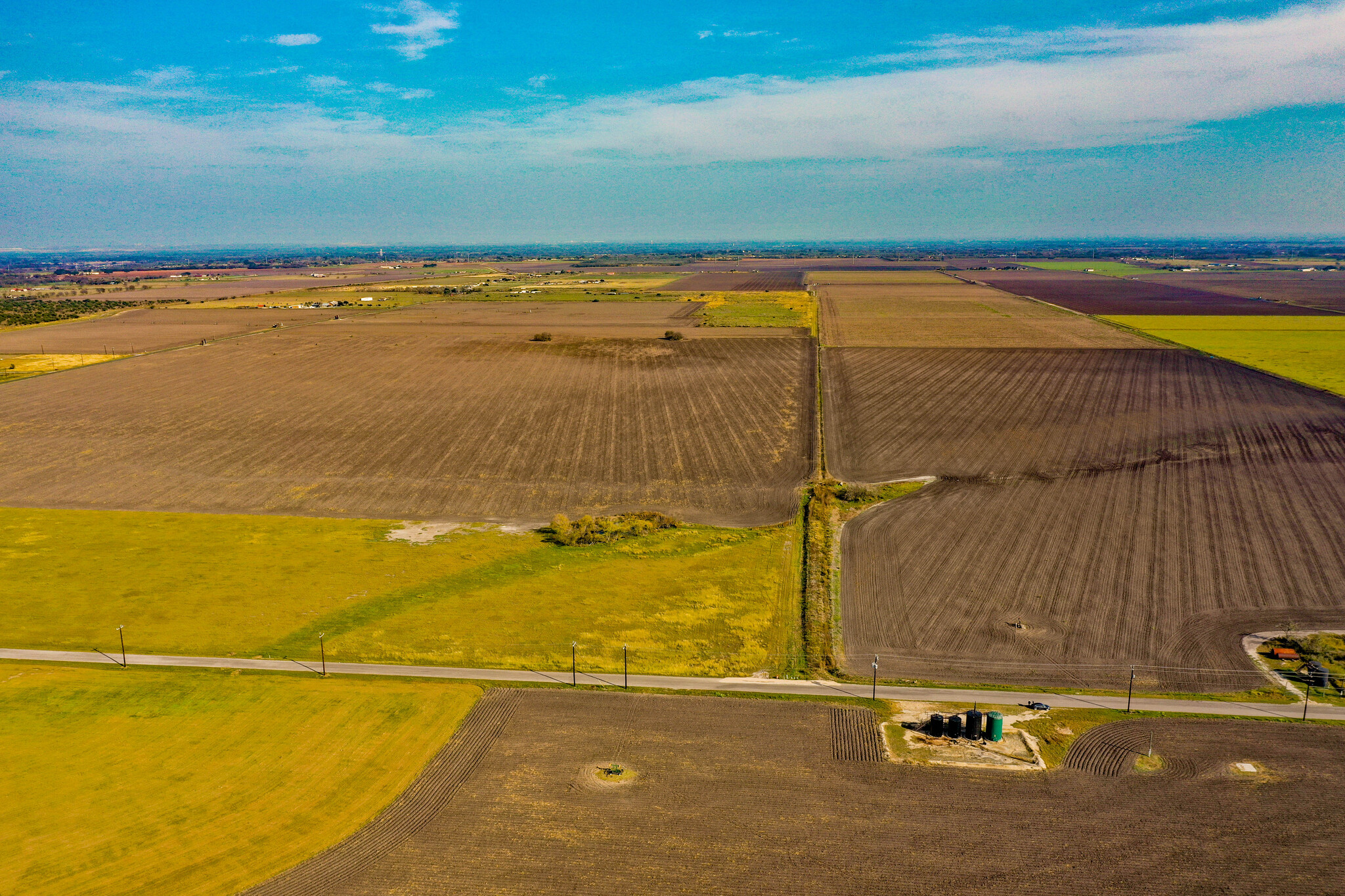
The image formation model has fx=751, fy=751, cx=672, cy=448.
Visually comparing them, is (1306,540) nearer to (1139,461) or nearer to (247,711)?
(1139,461)

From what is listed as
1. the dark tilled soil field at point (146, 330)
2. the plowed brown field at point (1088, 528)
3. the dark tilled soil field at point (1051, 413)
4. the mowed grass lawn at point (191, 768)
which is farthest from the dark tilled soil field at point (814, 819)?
the dark tilled soil field at point (146, 330)

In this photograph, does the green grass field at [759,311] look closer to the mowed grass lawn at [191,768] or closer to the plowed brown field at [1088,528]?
Answer: the plowed brown field at [1088,528]

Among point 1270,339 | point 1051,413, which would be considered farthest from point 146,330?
point 1270,339

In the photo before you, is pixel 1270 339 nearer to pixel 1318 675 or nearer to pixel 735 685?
pixel 1318 675

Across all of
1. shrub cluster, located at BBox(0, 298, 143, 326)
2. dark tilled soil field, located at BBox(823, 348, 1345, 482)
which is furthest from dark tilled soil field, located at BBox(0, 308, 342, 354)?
dark tilled soil field, located at BBox(823, 348, 1345, 482)

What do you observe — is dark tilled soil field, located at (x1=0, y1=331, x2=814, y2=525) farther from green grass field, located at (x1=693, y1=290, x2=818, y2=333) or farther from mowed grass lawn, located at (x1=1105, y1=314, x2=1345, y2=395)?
mowed grass lawn, located at (x1=1105, y1=314, x2=1345, y2=395)

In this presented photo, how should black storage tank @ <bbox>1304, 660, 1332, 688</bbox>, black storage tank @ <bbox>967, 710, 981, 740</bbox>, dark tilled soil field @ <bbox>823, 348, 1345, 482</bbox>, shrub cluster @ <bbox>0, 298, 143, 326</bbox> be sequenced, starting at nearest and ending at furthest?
black storage tank @ <bbox>967, 710, 981, 740</bbox>, black storage tank @ <bbox>1304, 660, 1332, 688</bbox>, dark tilled soil field @ <bbox>823, 348, 1345, 482</bbox>, shrub cluster @ <bbox>0, 298, 143, 326</bbox>
